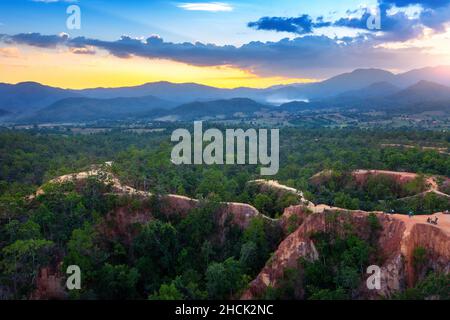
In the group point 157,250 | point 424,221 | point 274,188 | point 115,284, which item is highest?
point 424,221

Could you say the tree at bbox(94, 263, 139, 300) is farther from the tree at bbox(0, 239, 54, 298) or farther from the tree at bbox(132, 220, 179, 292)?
the tree at bbox(0, 239, 54, 298)

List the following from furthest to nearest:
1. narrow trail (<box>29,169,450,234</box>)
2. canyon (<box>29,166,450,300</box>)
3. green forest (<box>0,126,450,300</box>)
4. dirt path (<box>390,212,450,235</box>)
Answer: narrow trail (<box>29,169,450,234</box>)
green forest (<box>0,126,450,300</box>)
dirt path (<box>390,212,450,235</box>)
canyon (<box>29,166,450,300</box>)

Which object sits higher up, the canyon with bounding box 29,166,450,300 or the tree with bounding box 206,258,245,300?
the canyon with bounding box 29,166,450,300

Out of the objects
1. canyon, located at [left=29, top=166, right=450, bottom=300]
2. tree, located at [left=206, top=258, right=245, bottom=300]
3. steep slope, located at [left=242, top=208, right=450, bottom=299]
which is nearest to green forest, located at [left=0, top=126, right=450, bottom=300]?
tree, located at [left=206, top=258, right=245, bottom=300]

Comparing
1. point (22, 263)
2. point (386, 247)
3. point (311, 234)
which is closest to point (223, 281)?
point (311, 234)

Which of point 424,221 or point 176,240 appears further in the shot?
point 176,240

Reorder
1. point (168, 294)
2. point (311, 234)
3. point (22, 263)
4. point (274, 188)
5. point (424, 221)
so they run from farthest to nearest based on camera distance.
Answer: point (274, 188) → point (311, 234) → point (22, 263) → point (424, 221) → point (168, 294)

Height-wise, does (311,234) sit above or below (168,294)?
above

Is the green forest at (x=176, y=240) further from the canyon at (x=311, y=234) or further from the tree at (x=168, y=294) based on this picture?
the canyon at (x=311, y=234)

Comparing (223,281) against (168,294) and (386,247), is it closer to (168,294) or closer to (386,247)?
(168,294)

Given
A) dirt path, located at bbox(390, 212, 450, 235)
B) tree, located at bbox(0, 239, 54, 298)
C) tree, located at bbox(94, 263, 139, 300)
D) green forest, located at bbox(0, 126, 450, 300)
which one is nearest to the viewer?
dirt path, located at bbox(390, 212, 450, 235)

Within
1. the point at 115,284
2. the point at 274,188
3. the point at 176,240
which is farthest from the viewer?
the point at 274,188
